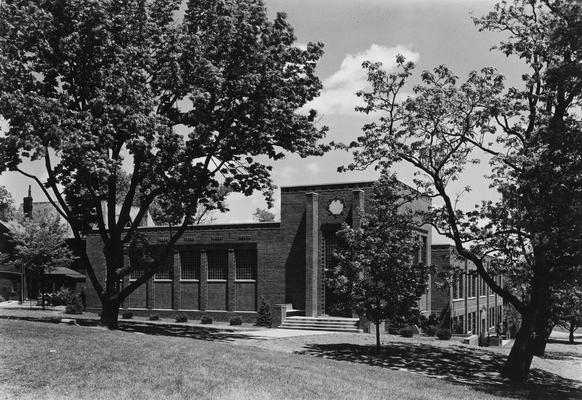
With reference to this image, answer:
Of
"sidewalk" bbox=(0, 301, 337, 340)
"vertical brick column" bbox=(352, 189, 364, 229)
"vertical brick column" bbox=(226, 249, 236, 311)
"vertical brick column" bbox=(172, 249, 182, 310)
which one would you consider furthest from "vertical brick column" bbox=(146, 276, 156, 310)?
"vertical brick column" bbox=(352, 189, 364, 229)

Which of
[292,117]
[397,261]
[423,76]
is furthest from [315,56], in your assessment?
[397,261]

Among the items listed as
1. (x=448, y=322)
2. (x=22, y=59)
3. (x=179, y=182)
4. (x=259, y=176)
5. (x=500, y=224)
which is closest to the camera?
(x=500, y=224)

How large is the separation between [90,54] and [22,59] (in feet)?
8.26

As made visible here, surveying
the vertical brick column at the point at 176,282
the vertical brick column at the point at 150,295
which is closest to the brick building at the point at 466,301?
the vertical brick column at the point at 176,282

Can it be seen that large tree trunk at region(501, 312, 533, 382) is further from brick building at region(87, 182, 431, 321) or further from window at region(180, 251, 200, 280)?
window at region(180, 251, 200, 280)

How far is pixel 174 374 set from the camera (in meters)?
12.0

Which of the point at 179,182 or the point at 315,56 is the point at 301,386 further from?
the point at 315,56

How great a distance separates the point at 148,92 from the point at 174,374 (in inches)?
475

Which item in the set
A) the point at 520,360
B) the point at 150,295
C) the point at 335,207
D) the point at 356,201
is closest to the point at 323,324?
the point at 335,207

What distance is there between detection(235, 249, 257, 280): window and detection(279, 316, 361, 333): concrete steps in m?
5.03

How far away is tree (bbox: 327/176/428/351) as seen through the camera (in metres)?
22.9

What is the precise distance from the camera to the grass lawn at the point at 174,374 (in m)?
10.8

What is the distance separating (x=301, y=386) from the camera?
1270cm

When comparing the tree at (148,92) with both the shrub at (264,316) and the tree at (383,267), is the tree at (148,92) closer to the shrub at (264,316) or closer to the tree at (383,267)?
the tree at (383,267)
